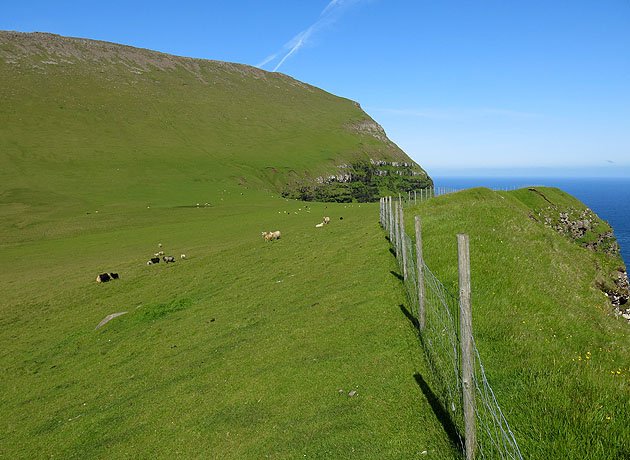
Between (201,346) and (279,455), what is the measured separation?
9.52 meters

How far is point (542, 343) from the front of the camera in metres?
10.1

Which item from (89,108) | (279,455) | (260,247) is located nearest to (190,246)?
(260,247)

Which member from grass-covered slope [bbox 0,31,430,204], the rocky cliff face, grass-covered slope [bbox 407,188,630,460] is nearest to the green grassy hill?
grass-covered slope [bbox 407,188,630,460]

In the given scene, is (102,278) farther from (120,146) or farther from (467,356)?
(120,146)

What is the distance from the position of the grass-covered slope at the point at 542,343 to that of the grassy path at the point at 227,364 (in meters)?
1.84

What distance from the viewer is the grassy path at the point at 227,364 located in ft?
29.6

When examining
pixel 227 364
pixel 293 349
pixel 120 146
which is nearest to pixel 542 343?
pixel 293 349

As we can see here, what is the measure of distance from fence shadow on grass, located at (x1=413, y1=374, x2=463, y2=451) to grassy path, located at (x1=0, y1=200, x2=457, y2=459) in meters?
0.10

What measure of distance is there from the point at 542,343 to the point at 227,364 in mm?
10628

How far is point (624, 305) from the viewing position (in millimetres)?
35188

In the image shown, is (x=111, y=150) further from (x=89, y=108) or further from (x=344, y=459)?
(x=344, y=459)

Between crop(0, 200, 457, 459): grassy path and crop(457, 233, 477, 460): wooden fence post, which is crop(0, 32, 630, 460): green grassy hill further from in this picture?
crop(457, 233, 477, 460): wooden fence post

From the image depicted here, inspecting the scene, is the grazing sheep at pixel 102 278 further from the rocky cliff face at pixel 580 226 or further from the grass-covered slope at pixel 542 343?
the rocky cliff face at pixel 580 226

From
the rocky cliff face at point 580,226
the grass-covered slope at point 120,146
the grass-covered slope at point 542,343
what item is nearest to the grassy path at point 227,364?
the grass-covered slope at point 542,343
